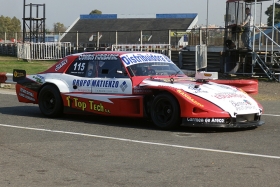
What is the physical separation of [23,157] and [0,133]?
2.25m

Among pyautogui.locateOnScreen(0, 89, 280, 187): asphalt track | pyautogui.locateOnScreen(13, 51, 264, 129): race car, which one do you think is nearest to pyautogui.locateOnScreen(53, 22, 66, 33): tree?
pyautogui.locateOnScreen(13, 51, 264, 129): race car

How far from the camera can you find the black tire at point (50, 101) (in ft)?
38.0

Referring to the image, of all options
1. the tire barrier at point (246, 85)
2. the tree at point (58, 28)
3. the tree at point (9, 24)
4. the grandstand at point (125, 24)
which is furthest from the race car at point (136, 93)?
the tree at point (9, 24)

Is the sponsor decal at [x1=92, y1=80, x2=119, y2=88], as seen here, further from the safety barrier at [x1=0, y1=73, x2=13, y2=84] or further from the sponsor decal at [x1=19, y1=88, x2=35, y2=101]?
the safety barrier at [x1=0, y1=73, x2=13, y2=84]

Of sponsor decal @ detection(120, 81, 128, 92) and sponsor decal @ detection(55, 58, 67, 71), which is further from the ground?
sponsor decal @ detection(55, 58, 67, 71)

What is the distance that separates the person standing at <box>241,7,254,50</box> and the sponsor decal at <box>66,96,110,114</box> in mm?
12983

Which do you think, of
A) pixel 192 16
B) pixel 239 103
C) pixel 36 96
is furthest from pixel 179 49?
pixel 192 16

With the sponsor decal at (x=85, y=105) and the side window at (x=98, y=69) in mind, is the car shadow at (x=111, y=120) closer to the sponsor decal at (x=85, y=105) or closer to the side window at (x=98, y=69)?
the sponsor decal at (x=85, y=105)

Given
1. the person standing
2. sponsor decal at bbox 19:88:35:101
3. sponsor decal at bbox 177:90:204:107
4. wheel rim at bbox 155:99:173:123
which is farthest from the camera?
the person standing

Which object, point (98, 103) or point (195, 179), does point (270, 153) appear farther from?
point (98, 103)

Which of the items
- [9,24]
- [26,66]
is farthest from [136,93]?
[9,24]

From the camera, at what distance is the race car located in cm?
958

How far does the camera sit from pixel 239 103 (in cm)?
974

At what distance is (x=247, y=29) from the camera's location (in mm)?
23125
